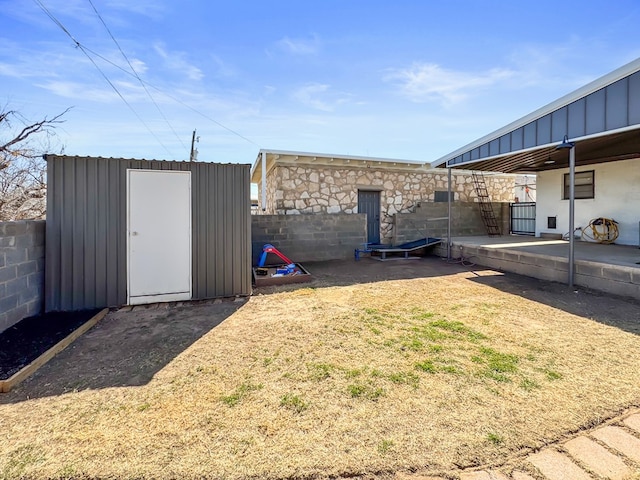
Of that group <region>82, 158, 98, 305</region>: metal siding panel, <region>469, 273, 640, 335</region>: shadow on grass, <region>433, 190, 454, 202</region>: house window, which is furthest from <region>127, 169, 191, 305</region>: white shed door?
<region>433, 190, 454, 202</region>: house window

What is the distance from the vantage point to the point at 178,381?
242 cm

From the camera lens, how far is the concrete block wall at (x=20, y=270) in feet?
11.0

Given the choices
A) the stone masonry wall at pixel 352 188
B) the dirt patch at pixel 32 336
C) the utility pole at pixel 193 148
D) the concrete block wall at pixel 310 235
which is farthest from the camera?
the utility pole at pixel 193 148

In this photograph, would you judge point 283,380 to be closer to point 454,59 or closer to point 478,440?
point 478,440

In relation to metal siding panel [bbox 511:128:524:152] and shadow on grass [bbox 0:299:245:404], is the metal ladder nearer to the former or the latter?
metal siding panel [bbox 511:128:524:152]

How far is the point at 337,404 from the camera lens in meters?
2.07

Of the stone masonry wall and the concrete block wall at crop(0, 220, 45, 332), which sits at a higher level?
the stone masonry wall

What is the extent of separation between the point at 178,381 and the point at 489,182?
11.7 meters

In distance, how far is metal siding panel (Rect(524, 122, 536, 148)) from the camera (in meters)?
5.84

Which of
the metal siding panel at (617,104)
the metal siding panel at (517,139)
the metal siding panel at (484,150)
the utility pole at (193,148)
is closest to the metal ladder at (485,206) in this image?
A: the metal siding panel at (484,150)

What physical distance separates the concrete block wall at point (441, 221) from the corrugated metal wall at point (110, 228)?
610 cm

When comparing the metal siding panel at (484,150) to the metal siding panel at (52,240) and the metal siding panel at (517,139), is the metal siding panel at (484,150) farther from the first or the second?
the metal siding panel at (52,240)

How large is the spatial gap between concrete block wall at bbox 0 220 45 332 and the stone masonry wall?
5328 mm

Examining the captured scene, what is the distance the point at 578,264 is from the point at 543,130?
2.47 m
